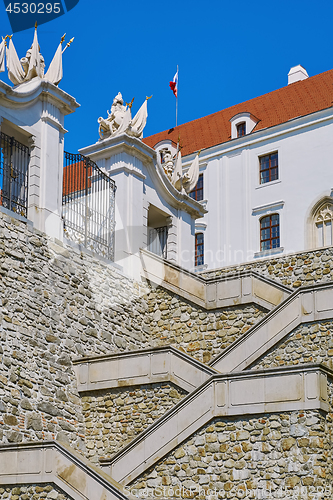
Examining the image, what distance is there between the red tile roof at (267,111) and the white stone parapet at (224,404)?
23.3 meters

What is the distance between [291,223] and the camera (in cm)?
3459

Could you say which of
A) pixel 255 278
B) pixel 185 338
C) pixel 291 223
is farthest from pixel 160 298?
pixel 291 223

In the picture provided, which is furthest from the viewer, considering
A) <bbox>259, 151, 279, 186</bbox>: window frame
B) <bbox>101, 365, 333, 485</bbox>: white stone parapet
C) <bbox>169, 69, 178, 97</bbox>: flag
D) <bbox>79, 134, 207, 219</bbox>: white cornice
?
<bbox>169, 69, 178, 97</bbox>: flag

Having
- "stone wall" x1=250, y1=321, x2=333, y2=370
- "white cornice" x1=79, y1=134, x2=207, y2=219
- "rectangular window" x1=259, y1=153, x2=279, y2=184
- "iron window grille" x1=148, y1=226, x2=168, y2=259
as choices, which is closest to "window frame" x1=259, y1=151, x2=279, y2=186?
"rectangular window" x1=259, y1=153, x2=279, y2=184

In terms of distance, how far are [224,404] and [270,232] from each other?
73.4ft

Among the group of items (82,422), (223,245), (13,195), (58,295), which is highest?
(223,245)

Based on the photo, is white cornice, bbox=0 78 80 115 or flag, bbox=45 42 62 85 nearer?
white cornice, bbox=0 78 80 115

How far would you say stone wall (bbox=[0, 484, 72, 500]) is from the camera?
13.3 metres

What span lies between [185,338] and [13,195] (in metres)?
5.41

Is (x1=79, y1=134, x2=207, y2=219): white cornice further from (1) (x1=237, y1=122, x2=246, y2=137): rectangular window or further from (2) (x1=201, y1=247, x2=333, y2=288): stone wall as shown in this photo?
(1) (x1=237, y1=122, x2=246, y2=137): rectangular window

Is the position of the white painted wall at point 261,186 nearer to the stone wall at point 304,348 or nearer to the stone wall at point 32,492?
the stone wall at point 304,348

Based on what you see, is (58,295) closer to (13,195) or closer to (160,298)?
(13,195)

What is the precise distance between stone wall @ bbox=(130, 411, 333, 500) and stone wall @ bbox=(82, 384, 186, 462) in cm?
202

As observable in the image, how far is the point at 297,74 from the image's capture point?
4031 centimetres
